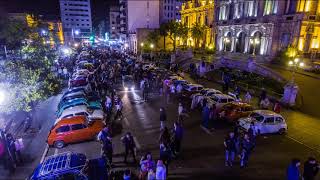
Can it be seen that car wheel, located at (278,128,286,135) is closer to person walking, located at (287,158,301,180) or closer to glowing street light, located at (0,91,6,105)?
person walking, located at (287,158,301,180)

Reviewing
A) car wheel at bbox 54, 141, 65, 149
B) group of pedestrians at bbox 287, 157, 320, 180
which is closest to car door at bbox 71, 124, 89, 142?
car wheel at bbox 54, 141, 65, 149

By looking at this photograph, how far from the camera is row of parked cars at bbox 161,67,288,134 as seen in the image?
16.0m

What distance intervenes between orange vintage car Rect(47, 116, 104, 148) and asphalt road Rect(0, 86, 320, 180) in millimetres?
Answer: 405

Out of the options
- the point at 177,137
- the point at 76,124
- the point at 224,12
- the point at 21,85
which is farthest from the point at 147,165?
the point at 224,12

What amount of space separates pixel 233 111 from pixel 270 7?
29596 mm

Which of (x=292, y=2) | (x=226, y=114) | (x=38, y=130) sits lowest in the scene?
(x=38, y=130)

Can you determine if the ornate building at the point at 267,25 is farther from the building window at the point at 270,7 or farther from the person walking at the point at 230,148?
the person walking at the point at 230,148

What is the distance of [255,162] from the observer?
12781 millimetres

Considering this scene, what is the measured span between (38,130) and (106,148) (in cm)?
819

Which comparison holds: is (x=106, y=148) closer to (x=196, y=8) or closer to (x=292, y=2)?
(x=292, y=2)

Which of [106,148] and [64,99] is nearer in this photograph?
[106,148]

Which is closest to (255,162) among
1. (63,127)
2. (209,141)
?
(209,141)

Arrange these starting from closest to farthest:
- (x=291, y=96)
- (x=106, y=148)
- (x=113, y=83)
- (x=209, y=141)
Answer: (x=106, y=148) < (x=209, y=141) < (x=291, y=96) < (x=113, y=83)

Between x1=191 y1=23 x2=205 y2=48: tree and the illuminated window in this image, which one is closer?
the illuminated window
